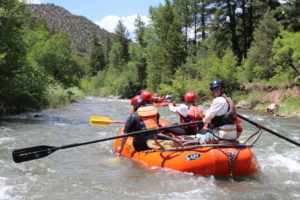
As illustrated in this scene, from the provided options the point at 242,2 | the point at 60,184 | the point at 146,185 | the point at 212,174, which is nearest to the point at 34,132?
the point at 60,184

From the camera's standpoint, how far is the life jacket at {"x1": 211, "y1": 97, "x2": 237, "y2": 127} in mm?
5227

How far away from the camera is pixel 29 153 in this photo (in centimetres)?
560

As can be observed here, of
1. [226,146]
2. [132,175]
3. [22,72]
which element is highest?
[22,72]

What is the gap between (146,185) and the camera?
5184mm

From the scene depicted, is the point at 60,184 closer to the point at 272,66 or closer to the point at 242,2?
the point at 272,66

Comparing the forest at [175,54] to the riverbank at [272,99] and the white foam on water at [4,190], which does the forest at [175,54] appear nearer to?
the riverbank at [272,99]

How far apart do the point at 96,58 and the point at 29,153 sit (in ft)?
216

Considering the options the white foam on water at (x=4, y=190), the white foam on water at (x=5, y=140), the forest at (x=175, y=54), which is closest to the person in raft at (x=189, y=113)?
the white foam on water at (x=4, y=190)

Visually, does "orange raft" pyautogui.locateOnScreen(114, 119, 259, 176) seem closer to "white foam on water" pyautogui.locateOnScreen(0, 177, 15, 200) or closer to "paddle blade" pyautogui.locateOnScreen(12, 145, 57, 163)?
"paddle blade" pyautogui.locateOnScreen(12, 145, 57, 163)

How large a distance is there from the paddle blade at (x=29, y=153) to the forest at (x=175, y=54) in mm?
7844

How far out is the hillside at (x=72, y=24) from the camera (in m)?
135

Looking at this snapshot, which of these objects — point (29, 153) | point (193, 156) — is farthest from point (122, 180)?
point (29, 153)

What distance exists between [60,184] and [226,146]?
3033 millimetres

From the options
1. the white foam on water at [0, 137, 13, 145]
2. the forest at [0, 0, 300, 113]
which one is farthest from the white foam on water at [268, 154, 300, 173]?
the forest at [0, 0, 300, 113]
